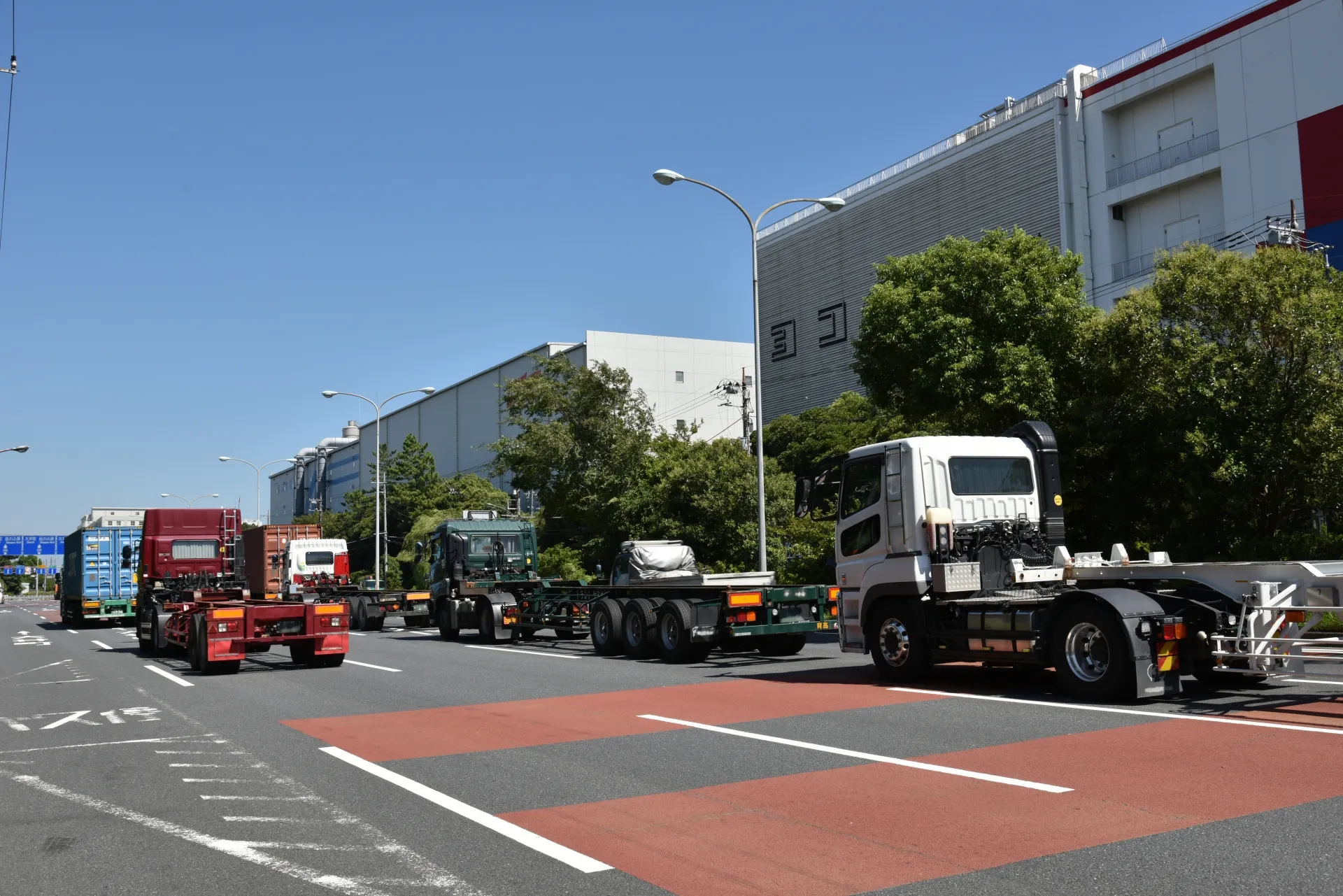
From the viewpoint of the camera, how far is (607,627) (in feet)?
65.0

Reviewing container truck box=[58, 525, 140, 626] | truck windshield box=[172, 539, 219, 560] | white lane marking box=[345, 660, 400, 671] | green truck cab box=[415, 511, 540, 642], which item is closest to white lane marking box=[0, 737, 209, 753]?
white lane marking box=[345, 660, 400, 671]

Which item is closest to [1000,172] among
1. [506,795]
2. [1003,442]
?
[1003,442]

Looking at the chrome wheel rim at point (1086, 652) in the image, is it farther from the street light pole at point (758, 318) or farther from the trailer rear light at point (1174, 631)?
the street light pole at point (758, 318)

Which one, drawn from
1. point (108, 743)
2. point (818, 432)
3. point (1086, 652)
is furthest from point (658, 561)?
point (818, 432)

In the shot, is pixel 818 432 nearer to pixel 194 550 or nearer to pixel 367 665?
pixel 194 550

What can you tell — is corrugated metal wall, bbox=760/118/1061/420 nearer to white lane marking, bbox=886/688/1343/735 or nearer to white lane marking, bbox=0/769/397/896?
white lane marking, bbox=886/688/1343/735

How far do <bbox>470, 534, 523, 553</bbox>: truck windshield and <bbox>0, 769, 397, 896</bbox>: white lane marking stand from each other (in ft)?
58.8

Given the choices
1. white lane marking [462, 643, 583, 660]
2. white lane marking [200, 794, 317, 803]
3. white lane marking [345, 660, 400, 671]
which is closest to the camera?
white lane marking [200, 794, 317, 803]

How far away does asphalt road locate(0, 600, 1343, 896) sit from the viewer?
5.70 m

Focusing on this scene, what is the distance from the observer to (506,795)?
7793 millimetres

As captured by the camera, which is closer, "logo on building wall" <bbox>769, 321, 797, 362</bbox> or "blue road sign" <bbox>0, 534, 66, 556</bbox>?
"logo on building wall" <bbox>769, 321, 797, 362</bbox>

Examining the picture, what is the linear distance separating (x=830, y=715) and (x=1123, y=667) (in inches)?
114

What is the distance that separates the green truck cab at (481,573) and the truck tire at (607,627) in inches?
172

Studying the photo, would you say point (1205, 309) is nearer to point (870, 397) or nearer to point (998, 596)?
point (870, 397)
